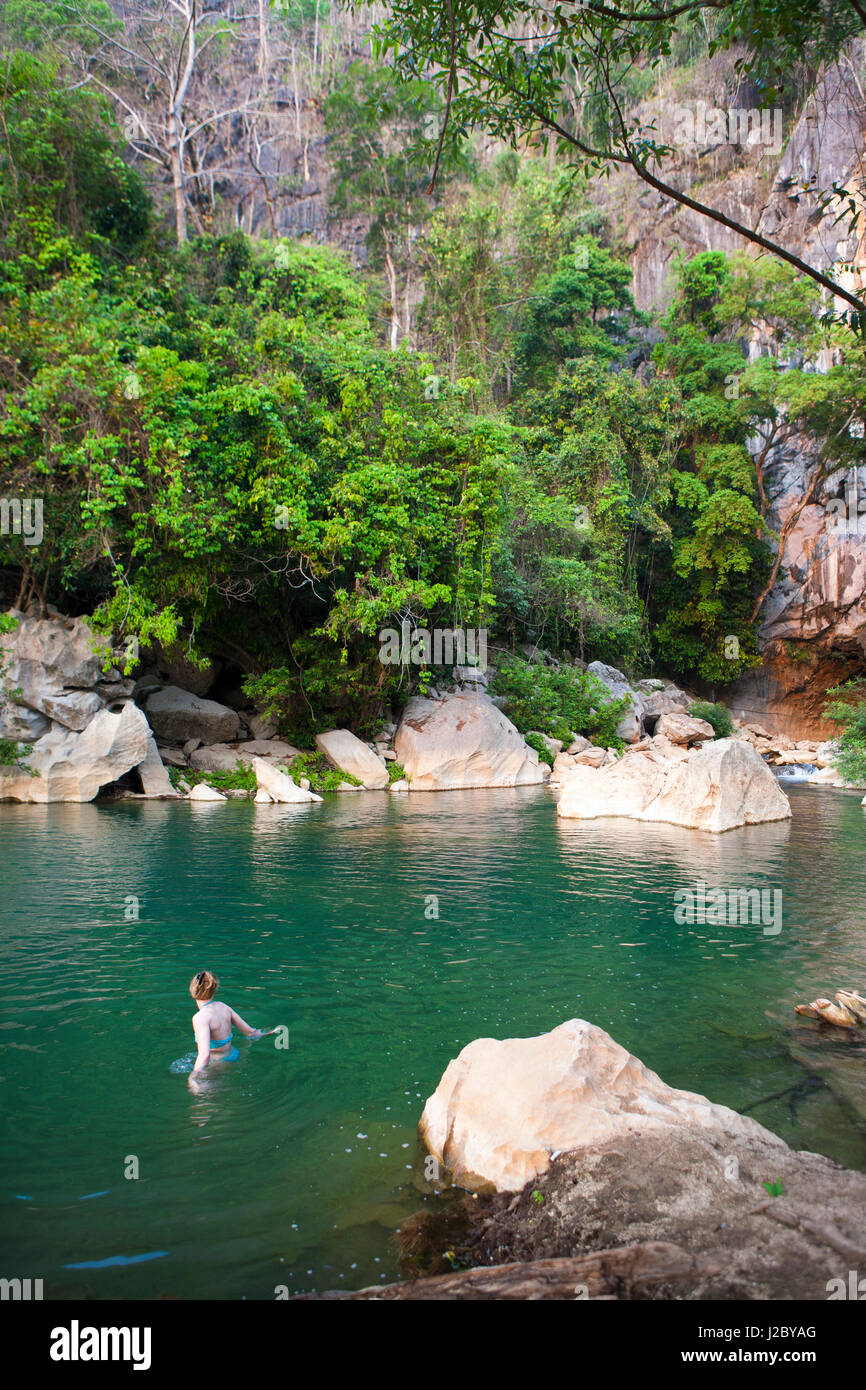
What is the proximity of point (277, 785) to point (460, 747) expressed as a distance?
6.03 meters

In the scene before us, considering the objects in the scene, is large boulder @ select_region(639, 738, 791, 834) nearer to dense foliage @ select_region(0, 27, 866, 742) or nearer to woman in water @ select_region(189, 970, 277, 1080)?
dense foliage @ select_region(0, 27, 866, 742)

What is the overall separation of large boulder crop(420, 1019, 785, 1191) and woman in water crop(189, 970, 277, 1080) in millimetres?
1757

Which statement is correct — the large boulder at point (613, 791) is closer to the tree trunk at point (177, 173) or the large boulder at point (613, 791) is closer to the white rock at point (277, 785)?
the white rock at point (277, 785)

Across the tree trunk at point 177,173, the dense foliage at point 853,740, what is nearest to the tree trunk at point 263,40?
the tree trunk at point 177,173

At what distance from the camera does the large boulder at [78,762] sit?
1884 centimetres

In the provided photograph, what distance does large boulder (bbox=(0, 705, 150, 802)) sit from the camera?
61.8 ft

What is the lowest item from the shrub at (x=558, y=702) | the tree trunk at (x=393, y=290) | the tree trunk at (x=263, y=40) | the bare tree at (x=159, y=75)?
the shrub at (x=558, y=702)

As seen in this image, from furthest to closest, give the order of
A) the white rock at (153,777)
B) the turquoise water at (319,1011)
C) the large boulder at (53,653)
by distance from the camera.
A: the white rock at (153,777) < the large boulder at (53,653) < the turquoise water at (319,1011)

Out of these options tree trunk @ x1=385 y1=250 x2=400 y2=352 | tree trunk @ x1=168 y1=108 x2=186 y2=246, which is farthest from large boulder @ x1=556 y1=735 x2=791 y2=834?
tree trunk @ x1=168 y1=108 x2=186 y2=246

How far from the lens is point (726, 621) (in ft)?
124

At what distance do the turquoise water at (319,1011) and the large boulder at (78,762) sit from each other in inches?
205

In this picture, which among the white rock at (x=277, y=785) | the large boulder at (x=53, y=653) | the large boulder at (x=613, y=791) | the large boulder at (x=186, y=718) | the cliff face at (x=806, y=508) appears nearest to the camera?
the large boulder at (x=613, y=791)

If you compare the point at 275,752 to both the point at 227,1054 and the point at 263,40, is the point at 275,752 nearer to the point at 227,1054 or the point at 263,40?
the point at 227,1054

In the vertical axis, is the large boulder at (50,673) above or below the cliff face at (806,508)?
below
